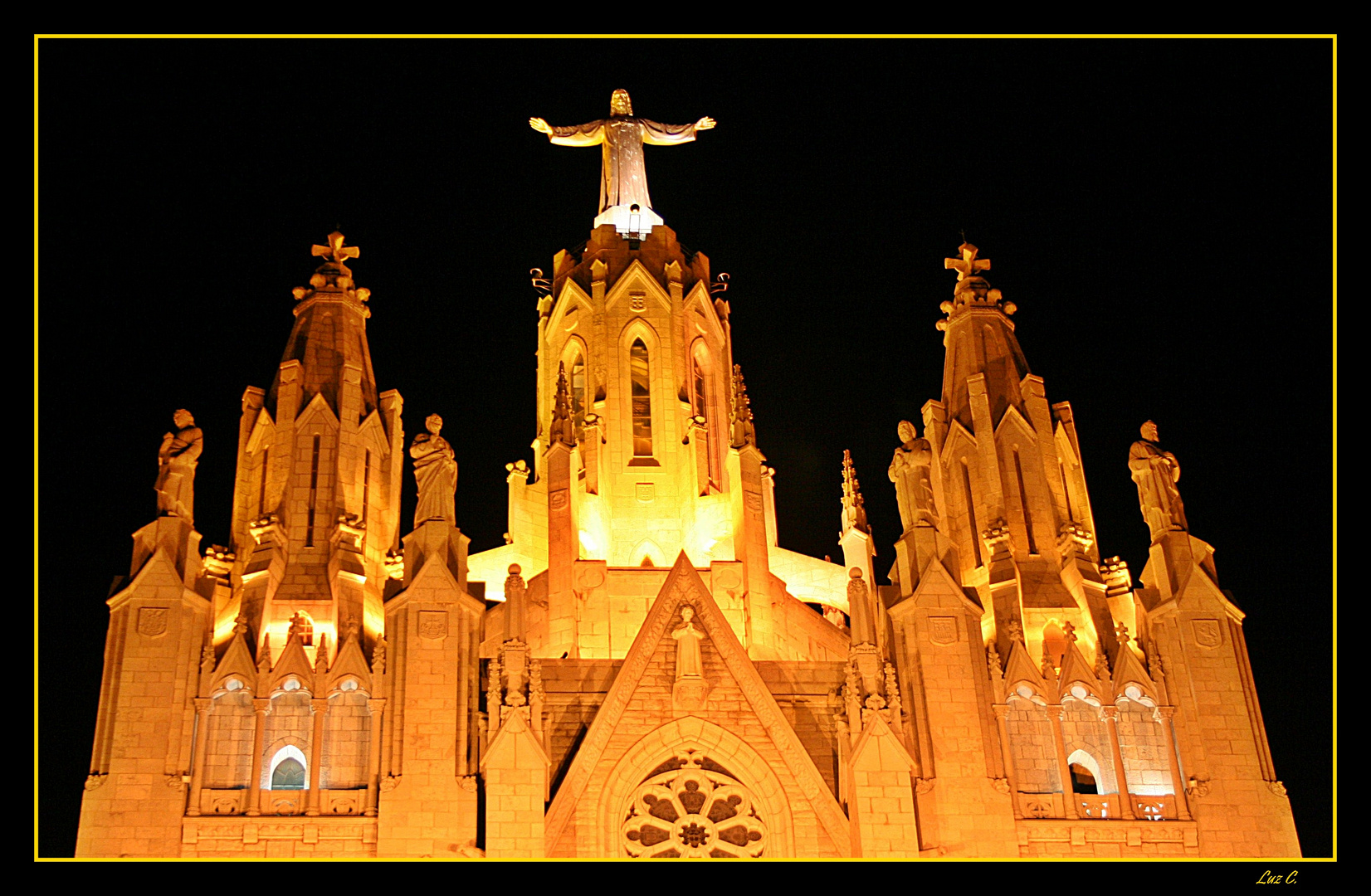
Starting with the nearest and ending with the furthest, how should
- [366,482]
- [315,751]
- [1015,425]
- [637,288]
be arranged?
1. [315,751]
2. [366,482]
3. [1015,425]
4. [637,288]

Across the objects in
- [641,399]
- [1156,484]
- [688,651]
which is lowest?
[688,651]

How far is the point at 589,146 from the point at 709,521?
1143 cm

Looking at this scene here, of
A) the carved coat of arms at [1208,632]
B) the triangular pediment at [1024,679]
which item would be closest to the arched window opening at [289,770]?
the triangular pediment at [1024,679]

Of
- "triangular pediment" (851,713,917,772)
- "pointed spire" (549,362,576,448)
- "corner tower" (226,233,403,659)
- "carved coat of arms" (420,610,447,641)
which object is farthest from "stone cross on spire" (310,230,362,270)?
"triangular pediment" (851,713,917,772)

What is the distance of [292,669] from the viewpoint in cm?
2633

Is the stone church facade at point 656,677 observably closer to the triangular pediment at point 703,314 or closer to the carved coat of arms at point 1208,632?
the carved coat of arms at point 1208,632

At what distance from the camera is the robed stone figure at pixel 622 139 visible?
39.3 meters

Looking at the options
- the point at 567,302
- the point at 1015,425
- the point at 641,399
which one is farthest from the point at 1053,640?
the point at 567,302

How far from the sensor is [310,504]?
28.7 m

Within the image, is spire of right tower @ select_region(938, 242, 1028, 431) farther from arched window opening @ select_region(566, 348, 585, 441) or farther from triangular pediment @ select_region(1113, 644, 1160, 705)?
arched window opening @ select_region(566, 348, 585, 441)

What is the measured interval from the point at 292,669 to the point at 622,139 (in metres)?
17.0

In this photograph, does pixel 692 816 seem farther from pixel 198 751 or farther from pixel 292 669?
pixel 198 751

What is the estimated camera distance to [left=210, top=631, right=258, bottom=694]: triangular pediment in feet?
85.4

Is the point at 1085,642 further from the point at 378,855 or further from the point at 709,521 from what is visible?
the point at 378,855
